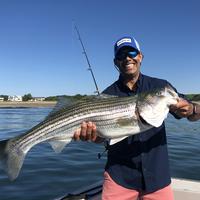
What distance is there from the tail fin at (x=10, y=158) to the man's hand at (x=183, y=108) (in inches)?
81.5

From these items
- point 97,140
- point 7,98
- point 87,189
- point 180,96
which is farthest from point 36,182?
point 7,98

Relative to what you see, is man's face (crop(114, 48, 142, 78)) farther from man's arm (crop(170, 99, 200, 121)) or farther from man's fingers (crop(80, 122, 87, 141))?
man's fingers (crop(80, 122, 87, 141))

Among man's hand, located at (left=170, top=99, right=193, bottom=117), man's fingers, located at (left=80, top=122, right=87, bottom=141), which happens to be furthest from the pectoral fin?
man's hand, located at (left=170, top=99, right=193, bottom=117)

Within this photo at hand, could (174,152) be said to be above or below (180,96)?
below

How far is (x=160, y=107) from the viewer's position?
489 centimetres

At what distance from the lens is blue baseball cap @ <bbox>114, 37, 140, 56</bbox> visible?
17.3 ft

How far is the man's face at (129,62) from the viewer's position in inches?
205

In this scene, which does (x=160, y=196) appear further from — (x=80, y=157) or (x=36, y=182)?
(x=80, y=157)

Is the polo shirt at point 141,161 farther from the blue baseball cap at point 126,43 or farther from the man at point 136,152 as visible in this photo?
the blue baseball cap at point 126,43

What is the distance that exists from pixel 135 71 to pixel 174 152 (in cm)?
1243

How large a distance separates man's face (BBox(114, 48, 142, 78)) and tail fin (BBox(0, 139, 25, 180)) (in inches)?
69.6

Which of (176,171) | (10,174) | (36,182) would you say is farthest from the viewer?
(176,171)

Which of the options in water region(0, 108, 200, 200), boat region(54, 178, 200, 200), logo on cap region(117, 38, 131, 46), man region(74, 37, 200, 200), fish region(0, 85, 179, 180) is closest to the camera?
fish region(0, 85, 179, 180)

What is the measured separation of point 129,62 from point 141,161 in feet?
4.40
